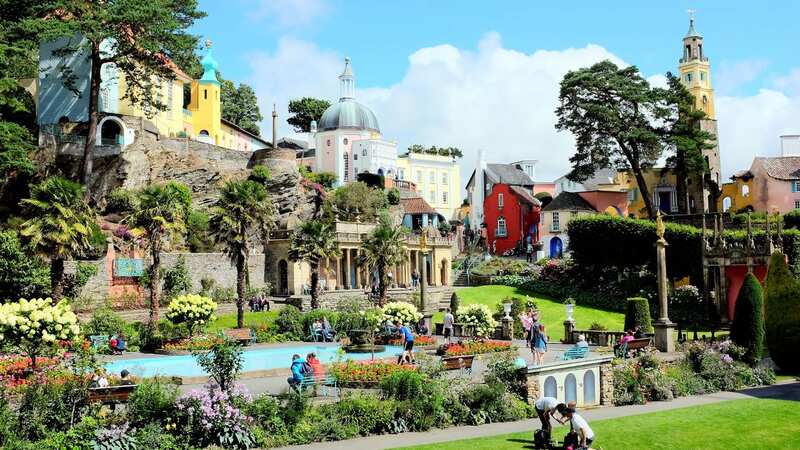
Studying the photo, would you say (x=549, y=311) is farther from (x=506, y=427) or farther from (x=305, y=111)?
(x=305, y=111)

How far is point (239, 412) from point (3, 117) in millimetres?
43681

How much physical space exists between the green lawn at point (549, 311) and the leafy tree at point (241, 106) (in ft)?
163

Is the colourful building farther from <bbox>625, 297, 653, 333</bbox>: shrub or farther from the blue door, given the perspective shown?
the blue door

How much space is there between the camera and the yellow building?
99625 mm

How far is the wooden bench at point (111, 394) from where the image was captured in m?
15.9

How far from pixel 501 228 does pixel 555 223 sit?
983 cm

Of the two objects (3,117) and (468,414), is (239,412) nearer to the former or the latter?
(468,414)

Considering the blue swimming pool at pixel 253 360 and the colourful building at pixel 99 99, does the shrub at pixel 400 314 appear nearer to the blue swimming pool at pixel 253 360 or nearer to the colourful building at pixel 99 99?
the blue swimming pool at pixel 253 360

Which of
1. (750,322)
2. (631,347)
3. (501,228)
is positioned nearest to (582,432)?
(631,347)

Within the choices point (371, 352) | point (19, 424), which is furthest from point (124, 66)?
point (19, 424)

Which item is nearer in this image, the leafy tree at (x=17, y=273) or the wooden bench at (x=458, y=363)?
the wooden bench at (x=458, y=363)

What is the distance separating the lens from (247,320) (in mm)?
41406

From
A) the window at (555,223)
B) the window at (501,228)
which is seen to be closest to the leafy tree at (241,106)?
the window at (501,228)

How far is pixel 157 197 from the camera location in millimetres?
37719
